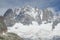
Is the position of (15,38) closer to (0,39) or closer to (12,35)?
(12,35)

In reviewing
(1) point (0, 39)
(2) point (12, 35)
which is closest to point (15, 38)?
(2) point (12, 35)

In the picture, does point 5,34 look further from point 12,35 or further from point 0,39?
point 0,39

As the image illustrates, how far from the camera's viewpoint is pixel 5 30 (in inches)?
1254

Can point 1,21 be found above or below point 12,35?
above

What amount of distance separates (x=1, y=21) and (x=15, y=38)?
3322mm

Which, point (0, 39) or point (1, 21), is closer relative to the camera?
point (0, 39)

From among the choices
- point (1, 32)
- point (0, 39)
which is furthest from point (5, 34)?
point (0, 39)

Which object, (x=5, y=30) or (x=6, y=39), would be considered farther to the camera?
(x=5, y=30)

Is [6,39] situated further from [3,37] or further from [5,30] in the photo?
[5,30]

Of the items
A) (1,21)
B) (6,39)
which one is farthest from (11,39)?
(1,21)

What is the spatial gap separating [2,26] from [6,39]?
2376 mm

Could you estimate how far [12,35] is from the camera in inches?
1244

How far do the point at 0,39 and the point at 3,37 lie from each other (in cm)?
134

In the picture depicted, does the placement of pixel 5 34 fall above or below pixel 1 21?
below
